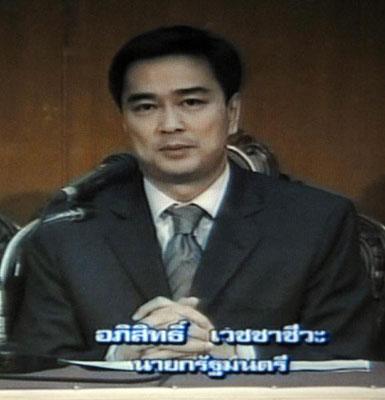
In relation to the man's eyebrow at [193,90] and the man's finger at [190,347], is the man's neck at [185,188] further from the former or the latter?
the man's finger at [190,347]

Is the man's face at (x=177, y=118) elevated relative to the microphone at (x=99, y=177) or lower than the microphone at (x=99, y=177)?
elevated

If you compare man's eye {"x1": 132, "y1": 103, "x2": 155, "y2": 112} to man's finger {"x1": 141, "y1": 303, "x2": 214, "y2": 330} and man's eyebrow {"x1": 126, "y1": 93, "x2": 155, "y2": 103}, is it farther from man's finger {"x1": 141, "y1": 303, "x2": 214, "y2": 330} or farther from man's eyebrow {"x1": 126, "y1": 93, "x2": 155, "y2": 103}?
man's finger {"x1": 141, "y1": 303, "x2": 214, "y2": 330}

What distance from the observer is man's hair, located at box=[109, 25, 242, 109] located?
2.76 metres

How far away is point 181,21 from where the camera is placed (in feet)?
9.19

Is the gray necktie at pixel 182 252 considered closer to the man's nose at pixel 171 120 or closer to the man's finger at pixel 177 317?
the man's finger at pixel 177 317

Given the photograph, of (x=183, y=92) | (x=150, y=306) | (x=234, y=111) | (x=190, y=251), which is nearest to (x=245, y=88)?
(x=234, y=111)

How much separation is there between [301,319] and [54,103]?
2.48 feet

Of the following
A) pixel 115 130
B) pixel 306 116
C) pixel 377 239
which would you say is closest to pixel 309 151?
pixel 306 116

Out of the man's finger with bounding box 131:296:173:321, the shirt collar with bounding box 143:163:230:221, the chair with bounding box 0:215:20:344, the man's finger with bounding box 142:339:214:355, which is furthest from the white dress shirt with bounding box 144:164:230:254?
the chair with bounding box 0:215:20:344

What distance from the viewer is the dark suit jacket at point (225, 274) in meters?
2.76

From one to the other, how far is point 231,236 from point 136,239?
22cm

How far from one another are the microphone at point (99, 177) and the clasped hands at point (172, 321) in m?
0.30

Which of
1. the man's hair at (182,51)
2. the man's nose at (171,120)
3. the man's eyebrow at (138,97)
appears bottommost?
the man's nose at (171,120)

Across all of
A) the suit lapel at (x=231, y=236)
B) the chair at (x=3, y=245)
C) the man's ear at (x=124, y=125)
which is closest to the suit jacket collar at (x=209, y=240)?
the suit lapel at (x=231, y=236)
